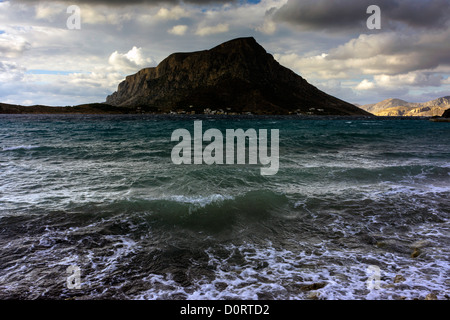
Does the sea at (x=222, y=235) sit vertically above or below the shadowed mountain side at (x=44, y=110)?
below

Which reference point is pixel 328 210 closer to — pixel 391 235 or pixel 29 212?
pixel 391 235

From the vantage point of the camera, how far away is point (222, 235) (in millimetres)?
8008

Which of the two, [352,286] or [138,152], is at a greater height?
[138,152]

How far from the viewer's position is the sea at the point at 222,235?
17.6 ft

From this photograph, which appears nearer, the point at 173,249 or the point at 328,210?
the point at 173,249

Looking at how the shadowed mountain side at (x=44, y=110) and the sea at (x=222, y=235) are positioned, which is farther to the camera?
the shadowed mountain side at (x=44, y=110)

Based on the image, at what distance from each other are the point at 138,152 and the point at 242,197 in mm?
15690

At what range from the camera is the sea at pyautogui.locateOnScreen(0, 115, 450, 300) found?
5.37 m

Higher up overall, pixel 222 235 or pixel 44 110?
pixel 44 110

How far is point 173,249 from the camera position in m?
7.02

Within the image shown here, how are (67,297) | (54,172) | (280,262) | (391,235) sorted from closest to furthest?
(67,297) < (280,262) < (391,235) < (54,172)

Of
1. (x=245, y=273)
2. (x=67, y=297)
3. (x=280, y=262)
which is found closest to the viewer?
(x=67, y=297)

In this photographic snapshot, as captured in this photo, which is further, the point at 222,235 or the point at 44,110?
the point at 44,110
